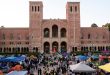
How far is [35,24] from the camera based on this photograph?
83.4 metres

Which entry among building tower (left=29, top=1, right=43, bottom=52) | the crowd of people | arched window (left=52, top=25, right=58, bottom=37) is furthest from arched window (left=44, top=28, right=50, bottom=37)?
the crowd of people

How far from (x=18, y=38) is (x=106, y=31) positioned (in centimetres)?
2471

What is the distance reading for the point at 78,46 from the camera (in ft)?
271

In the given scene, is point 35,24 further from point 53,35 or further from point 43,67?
point 43,67

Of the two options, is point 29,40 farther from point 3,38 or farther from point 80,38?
point 80,38

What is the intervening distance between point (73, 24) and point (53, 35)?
20.9 feet

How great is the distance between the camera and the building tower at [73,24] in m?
82.5

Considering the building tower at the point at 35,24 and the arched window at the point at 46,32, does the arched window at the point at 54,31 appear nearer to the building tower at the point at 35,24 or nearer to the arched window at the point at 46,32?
the arched window at the point at 46,32

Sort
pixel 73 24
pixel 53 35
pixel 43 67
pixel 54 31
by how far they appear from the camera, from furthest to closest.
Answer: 1. pixel 54 31
2. pixel 53 35
3. pixel 73 24
4. pixel 43 67

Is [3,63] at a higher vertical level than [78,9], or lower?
lower

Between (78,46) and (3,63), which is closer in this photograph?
(3,63)

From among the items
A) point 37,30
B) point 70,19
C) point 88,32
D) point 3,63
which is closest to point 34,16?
point 37,30

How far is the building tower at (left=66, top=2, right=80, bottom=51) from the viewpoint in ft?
271

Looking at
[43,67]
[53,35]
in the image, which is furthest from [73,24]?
[43,67]
